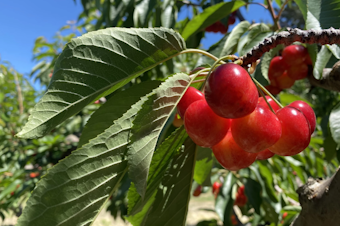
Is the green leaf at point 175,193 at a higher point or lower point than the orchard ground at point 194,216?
higher

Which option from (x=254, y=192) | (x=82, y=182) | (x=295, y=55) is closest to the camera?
(x=82, y=182)

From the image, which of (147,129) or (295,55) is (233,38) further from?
(147,129)

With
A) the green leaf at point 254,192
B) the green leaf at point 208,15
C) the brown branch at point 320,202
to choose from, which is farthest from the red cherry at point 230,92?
the green leaf at point 254,192

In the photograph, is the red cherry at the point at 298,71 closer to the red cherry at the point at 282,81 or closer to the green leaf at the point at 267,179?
the red cherry at the point at 282,81

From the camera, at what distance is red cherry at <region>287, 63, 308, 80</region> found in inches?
45.7

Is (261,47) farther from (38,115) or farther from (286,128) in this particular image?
(38,115)

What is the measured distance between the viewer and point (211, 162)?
0.94 m

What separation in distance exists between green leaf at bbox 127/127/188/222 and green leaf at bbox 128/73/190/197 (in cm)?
16

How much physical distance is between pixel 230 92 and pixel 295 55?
2.58 ft

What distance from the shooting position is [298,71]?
3.84 ft

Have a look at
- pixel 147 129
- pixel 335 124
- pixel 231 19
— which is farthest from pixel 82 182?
pixel 231 19

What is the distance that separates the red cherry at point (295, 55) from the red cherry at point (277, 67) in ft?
0.11

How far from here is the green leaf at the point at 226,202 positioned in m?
2.09

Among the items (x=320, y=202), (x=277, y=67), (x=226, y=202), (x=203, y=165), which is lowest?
(x=226, y=202)
